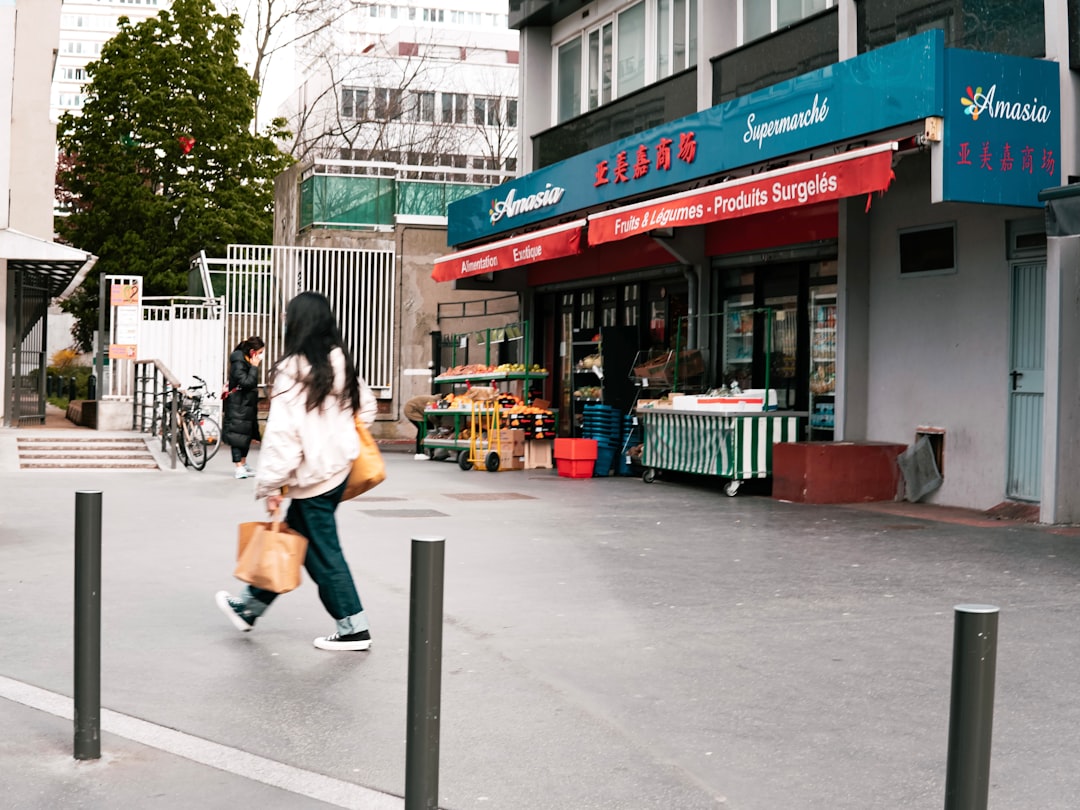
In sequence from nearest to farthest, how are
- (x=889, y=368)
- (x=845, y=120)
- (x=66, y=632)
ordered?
(x=66, y=632)
(x=845, y=120)
(x=889, y=368)

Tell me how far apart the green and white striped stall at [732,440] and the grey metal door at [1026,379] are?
2840mm

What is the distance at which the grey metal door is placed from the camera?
41.2 feet

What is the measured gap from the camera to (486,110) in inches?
2923

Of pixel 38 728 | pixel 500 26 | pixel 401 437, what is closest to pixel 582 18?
pixel 401 437

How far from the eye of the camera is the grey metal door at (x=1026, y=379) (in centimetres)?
1255

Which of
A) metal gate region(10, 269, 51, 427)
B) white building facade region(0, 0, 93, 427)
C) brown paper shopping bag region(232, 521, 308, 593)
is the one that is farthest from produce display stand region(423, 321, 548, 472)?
brown paper shopping bag region(232, 521, 308, 593)

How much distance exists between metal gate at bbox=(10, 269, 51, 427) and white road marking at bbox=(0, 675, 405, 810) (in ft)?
59.7

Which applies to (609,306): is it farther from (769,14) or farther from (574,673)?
(574,673)

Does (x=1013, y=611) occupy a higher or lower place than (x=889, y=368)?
lower

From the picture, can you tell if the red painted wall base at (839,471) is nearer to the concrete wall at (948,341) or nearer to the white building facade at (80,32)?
the concrete wall at (948,341)

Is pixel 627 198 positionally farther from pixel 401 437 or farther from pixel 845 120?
pixel 401 437

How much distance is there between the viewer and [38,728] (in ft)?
16.6

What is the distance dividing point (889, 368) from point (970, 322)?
137 centimetres

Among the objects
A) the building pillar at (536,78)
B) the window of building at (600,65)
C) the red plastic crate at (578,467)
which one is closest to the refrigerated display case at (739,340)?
the red plastic crate at (578,467)
